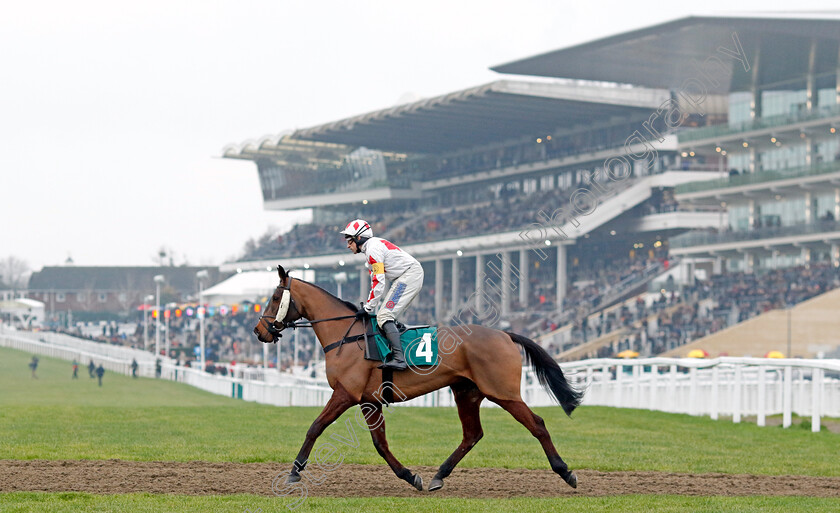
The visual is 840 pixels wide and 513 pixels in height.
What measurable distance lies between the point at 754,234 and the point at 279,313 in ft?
130

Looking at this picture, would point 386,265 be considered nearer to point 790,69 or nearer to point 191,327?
point 790,69

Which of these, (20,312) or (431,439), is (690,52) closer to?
(431,439)

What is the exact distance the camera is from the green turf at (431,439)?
442 inches

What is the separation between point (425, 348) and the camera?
9.18 meters

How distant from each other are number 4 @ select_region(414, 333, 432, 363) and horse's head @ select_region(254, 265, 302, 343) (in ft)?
3.70

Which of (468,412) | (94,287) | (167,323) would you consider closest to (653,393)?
(468,412)

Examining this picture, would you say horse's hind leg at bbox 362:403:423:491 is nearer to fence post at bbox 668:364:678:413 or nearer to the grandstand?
fence post at bbox 668:364:678:413

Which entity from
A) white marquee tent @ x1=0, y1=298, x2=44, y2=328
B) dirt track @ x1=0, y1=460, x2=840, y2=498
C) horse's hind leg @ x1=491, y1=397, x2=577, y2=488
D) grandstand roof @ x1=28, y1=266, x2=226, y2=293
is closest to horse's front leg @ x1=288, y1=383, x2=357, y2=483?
dirt track @ x1=0, y1=460, x2=840, y2=498

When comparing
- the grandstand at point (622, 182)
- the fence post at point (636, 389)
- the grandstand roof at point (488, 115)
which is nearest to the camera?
the fence post at point (636, 389)

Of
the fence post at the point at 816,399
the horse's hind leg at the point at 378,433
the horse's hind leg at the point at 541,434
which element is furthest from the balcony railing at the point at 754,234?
the horse's hind leg at the point at 378,433

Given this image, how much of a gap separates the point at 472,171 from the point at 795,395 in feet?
148

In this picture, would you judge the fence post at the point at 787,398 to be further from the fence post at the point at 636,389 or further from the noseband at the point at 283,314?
the noseband at the point at 283,314

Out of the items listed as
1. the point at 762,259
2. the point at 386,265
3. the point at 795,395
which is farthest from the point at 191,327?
the point at 386,265

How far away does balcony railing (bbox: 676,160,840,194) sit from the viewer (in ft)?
144
